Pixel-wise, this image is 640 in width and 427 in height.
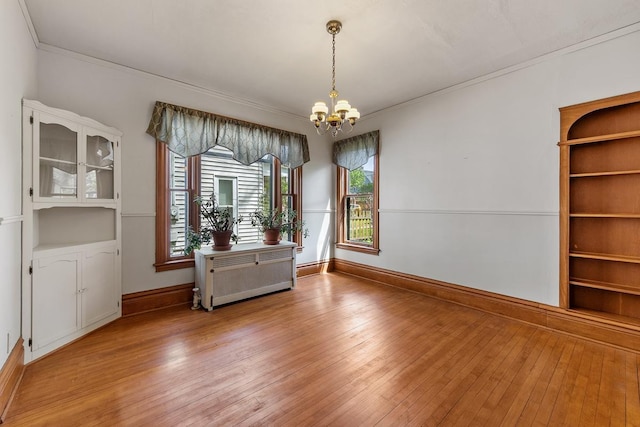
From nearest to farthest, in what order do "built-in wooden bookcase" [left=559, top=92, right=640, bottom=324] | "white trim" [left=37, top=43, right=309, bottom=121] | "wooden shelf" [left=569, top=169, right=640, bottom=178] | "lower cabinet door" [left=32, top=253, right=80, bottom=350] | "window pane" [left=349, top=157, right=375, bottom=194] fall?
"lower cabinet door" [left=32, top=253, right=80, bottom=350], "wooden shelf" [left=569, top=169, right=640, bottom=178], "built-in wooden bookcase" [left=559, top=92, right=640, bottom=324], "white trim" [left=37, top=43, right=309, bottom=121], "window pane" [left=349, top=157, right=375, bottom=194]

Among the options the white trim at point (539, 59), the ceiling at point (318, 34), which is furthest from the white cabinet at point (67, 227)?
the white trim at point (539, 59)

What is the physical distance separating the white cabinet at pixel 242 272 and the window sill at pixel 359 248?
1.31 m

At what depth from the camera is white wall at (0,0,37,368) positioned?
1829 millimetres

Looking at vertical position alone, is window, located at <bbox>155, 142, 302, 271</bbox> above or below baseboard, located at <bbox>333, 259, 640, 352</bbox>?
above

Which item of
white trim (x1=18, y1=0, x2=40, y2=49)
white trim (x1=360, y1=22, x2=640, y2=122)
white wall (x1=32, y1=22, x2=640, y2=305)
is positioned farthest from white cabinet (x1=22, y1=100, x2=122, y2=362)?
white trim (x1=360, y1=22, x2=640, y2=122)

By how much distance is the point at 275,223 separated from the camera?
14.2 ft

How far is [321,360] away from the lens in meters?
2.30

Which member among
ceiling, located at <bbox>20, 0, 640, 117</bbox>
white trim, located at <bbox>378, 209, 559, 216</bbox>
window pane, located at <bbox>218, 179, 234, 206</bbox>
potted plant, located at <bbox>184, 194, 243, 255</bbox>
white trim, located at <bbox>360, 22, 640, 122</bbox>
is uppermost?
ceiling, located at <bbox>20, 0, 640, 117</bbox>

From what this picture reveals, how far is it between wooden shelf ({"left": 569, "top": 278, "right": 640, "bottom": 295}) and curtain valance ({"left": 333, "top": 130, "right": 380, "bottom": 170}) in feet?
9.96

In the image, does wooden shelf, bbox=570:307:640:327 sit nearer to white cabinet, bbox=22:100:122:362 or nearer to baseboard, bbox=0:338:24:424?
baseboard, bbox=0:338:24:424

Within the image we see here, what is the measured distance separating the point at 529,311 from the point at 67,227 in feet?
16.7

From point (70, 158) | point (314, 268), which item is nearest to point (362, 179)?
point (314, 268)

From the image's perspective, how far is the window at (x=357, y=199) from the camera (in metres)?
4.72

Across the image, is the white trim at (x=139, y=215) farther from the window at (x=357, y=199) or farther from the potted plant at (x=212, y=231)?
the window at (x=357, y=199)
